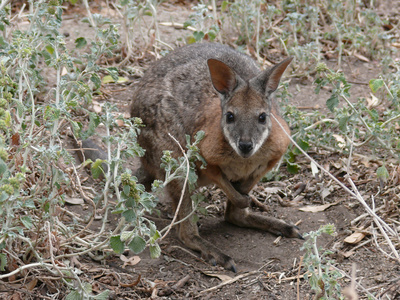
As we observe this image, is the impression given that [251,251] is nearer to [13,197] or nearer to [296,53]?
[13,197]

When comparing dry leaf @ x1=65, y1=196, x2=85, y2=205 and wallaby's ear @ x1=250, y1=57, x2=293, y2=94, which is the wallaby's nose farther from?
dry leaf @ x1=65, y1=196, x2=85, y2=205

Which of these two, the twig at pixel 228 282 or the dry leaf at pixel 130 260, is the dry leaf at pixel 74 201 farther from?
the twig at pixel 228 282

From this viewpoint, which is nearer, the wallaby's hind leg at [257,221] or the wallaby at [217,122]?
the wallaby at [217,122]

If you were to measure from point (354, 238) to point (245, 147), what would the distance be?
3.02ft

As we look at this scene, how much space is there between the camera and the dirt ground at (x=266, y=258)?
11.1ft

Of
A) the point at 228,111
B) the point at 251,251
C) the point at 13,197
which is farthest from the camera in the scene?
the point at 251,251

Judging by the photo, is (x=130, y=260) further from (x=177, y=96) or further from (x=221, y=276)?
(x=177, y=96)

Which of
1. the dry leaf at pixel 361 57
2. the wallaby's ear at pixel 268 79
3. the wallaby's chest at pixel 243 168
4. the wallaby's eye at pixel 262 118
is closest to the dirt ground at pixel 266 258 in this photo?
the wallaby's chest at pixel 243 168

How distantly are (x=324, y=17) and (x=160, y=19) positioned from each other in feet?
5.96

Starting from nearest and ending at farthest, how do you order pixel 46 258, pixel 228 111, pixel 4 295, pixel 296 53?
pixel 4 295
pixel 46 258
pixel 228 111
pixel 296 53

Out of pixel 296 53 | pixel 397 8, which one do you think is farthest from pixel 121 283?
pixel 397 8

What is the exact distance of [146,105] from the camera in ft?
13.9

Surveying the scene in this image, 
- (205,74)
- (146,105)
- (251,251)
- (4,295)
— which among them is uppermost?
(205,74)

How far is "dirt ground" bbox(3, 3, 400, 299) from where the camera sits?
133 inches
